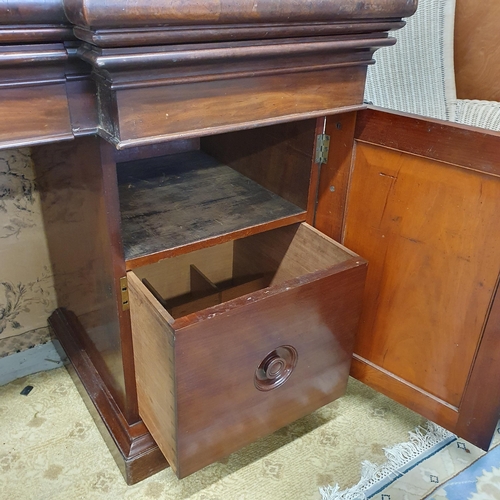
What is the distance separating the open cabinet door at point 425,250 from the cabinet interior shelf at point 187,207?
12 cm

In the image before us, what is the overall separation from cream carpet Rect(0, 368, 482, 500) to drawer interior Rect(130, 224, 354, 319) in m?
0.28

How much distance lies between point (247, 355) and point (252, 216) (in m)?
0.25

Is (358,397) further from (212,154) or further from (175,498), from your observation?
(212,154)

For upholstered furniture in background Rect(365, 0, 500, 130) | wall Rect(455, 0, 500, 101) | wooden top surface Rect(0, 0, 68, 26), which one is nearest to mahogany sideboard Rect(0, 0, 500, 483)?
wooden top surface Rect(0, 0, 68, 26)

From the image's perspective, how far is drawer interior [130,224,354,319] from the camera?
2.87ft

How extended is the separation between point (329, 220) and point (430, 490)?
1.65 feet

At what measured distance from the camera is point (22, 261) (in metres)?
1.02

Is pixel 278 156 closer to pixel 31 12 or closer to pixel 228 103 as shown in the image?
pixel 228 103

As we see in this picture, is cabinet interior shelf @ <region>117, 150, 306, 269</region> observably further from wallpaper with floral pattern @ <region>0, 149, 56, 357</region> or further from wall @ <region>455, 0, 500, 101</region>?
wall @ <region>455, 0, 500, 101</region>

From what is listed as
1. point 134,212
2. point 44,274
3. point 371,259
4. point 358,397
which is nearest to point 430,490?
point 358,397

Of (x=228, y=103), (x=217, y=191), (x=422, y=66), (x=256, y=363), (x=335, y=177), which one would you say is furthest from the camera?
(x=422, y=66)

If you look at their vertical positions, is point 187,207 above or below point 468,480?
above

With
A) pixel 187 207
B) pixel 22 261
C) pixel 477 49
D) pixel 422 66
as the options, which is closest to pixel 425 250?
pixel 187 207

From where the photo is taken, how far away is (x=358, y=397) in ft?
3.48
